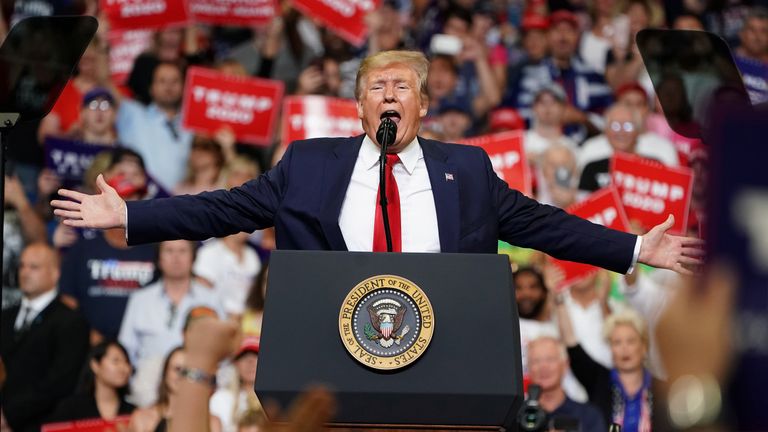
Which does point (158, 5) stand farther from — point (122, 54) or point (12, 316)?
point (12, 316)

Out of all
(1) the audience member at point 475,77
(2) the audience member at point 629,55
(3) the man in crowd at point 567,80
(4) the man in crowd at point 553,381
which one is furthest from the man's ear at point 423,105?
(2) the audience member at point 629,55

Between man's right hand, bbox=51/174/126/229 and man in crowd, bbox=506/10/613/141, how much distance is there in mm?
5880

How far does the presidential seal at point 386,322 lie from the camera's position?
2842 mm

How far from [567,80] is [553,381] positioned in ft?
12.9

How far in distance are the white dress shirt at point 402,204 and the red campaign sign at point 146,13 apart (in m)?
Result: 5.69

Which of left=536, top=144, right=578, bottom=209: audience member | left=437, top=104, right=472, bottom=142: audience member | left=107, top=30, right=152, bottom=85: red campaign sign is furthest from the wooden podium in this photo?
left=107, top=30, right=152, bottom=85: red campaign sign

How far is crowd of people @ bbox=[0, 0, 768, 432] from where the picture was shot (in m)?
6.46

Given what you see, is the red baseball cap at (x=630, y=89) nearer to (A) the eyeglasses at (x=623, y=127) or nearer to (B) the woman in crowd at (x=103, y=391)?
(A) the eyeglasses at (x=623, y=127)

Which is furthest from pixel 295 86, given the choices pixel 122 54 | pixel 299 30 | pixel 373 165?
pixel 373 165

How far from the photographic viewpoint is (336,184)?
3490mm

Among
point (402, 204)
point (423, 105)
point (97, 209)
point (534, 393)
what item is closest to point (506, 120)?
point (534, 393)

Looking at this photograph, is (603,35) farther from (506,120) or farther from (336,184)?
(336,184)

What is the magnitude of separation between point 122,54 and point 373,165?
640 centimetres

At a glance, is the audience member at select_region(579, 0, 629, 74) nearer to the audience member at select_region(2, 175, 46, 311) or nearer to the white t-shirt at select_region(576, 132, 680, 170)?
the white t-shirt at select_region(576, 132, 680, 170)
